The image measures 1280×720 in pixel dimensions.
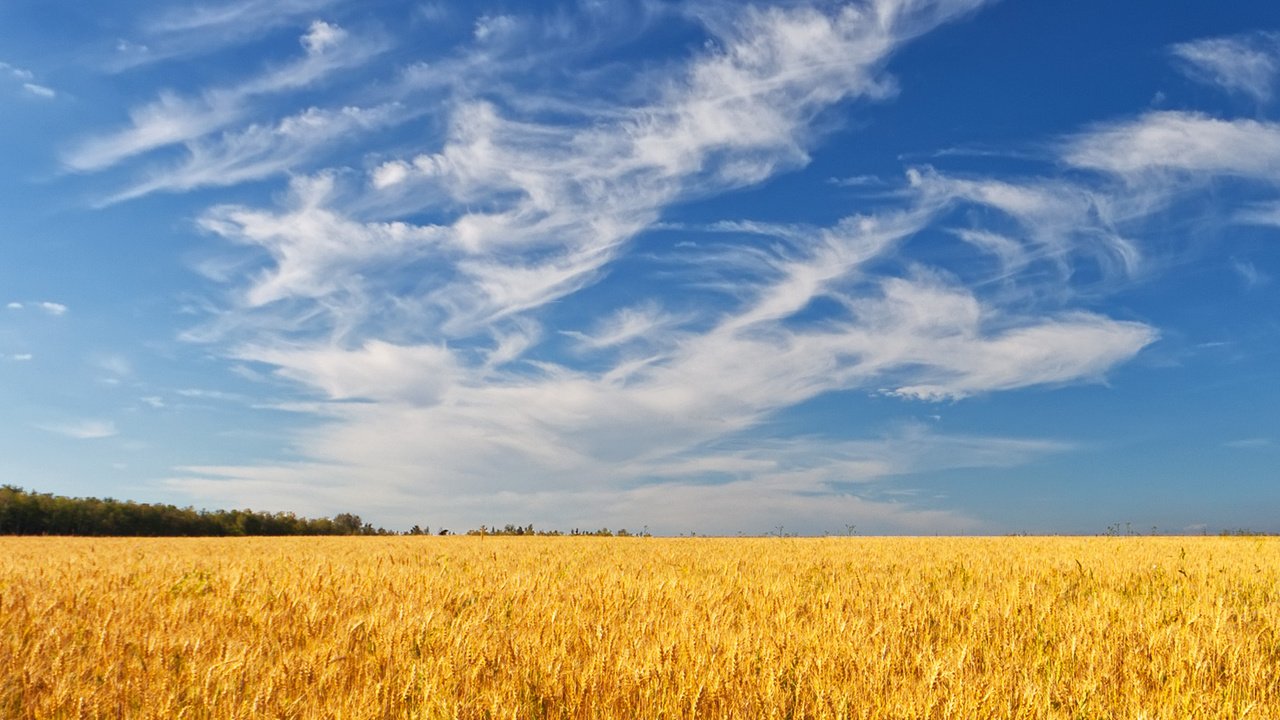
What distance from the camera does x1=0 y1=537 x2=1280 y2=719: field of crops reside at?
3959 millimetres

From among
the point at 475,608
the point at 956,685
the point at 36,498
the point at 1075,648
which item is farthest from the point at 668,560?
the point at 36,498

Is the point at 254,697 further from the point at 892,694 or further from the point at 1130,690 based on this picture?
the point at 1130,690

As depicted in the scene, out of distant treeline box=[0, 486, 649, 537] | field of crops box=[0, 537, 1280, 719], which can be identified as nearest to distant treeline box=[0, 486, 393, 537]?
distant treeline box=[0, 486, 649, 537]

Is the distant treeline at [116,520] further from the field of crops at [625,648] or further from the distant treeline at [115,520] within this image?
the field of crops at [625,648]

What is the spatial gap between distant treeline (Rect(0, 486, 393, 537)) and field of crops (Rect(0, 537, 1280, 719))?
163 ft

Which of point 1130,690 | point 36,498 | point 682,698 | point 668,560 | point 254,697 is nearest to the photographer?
point 682,698

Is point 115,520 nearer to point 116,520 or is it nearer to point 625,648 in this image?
point 116,520

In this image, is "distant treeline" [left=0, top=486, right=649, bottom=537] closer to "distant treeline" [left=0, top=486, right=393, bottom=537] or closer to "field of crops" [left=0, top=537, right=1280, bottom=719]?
"distant treeline" [left=0, top=486, right=393, bottom=537]

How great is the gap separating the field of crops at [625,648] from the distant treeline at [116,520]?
163 ft

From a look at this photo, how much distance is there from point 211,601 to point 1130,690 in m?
7.12

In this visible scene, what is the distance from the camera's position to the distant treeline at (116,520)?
55.4 metres

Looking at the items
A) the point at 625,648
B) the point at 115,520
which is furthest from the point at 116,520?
the point at 625,648

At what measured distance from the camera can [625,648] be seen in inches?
181

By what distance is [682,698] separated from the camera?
3852mm
